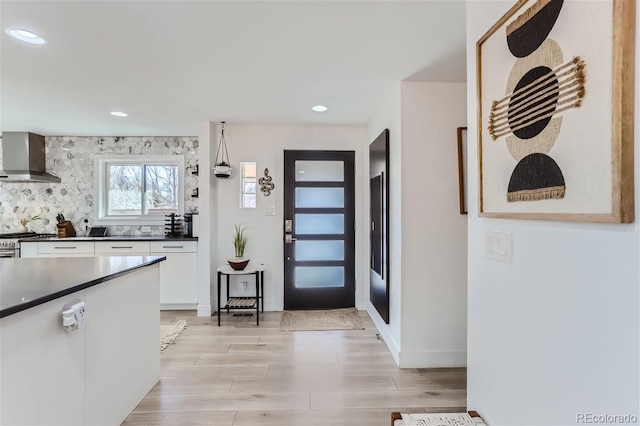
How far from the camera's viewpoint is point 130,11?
1.73m

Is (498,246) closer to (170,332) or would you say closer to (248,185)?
(170,332)

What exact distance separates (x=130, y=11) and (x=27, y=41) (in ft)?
2.86

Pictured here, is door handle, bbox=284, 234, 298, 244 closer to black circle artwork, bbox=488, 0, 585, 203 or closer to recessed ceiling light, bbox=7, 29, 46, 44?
recessed ceiling light, bbox=7, 29, 46, 44

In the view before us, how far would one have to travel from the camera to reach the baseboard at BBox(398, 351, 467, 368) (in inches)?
104

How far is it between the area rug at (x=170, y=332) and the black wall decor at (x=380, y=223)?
81.3 inches

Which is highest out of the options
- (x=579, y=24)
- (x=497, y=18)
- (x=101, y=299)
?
(x=497, y=18)

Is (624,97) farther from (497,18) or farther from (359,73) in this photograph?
(359,73)

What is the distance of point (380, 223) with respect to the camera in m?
3.32

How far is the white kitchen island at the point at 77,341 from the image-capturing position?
1210 millimetres

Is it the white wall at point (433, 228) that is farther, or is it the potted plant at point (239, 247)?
the potted plant at point (239, 247)

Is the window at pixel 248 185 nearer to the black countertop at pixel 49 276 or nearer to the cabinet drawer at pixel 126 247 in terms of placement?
the cabinet drawer at pixel 126 247

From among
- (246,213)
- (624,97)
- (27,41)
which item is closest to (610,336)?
(624,97)

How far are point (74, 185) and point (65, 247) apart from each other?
1056mm

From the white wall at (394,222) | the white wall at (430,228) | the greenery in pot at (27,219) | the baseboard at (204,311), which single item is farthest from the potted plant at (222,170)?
the greenery in pot at (27,219)
